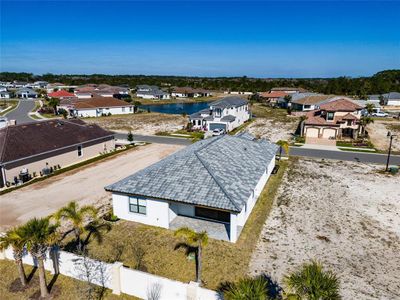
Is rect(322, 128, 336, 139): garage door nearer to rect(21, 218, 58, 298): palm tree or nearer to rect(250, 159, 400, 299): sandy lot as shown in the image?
rect(250, 159, 400, 299): sandy lot

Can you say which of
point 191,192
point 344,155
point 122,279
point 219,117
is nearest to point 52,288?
point 122,279

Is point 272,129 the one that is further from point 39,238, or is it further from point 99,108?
point 39,238

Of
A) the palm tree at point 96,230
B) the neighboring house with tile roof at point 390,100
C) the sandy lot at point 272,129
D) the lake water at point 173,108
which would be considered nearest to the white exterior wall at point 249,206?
the palm tree at point 96,230

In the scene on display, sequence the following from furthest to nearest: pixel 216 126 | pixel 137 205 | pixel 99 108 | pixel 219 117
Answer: pixel 99 108 < pixel 219 117 < pixel 216 126 < pixel 137 205

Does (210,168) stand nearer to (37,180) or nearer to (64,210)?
(64,210)

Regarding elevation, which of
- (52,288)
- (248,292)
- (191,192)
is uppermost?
(191,192)

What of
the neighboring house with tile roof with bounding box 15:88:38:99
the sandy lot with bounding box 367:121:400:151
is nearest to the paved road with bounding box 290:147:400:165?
the sandy lot with bounding box 367:121:400:151

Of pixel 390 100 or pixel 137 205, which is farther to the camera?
pixel 390 100
